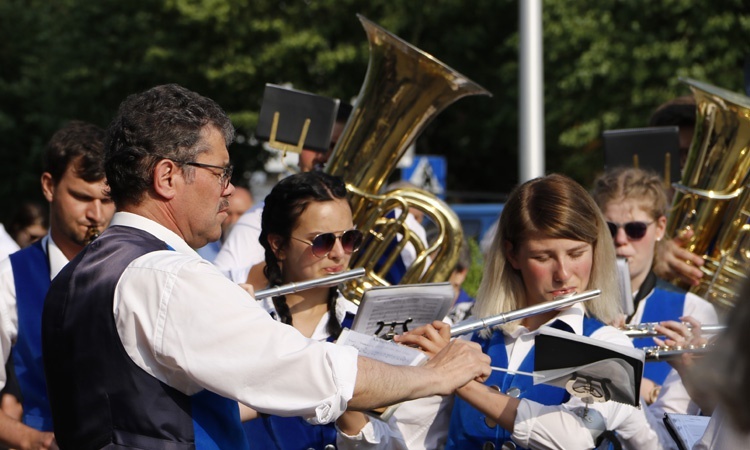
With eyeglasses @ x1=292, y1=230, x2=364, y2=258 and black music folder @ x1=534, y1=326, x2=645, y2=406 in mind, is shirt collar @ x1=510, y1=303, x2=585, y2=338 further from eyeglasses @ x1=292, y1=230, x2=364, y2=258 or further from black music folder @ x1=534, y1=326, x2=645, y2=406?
eyeglasses @ x1=292, y1=230, x2=364, y2=258

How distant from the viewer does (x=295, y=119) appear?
4.90m

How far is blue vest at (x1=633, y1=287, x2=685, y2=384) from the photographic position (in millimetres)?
4211

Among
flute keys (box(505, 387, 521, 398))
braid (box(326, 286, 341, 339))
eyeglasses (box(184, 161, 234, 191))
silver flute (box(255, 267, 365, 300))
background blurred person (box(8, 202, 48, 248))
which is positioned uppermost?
eyeglasses (box(184, 161, 234, 191))

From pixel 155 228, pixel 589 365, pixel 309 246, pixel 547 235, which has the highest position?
pixel 155 228

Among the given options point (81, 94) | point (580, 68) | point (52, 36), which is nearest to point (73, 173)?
point (580, 68)

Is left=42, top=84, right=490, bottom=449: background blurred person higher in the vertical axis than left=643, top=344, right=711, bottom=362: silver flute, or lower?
higher

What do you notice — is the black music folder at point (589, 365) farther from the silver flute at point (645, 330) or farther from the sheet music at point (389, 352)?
→ the silver flute at point (645, 330)

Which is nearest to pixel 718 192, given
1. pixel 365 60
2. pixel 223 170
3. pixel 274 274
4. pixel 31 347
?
pixel 274 274

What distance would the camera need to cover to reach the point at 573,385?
295 cm

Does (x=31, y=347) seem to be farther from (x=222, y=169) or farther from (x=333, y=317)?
(x=222, y=169)

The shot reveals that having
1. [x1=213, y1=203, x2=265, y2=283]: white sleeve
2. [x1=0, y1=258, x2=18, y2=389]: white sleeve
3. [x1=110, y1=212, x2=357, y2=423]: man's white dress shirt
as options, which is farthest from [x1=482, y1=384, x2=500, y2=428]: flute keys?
[x1=213, y1=203, x2=265, y2=283]: white sleeve

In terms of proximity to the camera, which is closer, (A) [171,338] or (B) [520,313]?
(A) [171,338]

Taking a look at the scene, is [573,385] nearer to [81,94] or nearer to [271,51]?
[271,51]

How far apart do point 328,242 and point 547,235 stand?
0.84 meters
